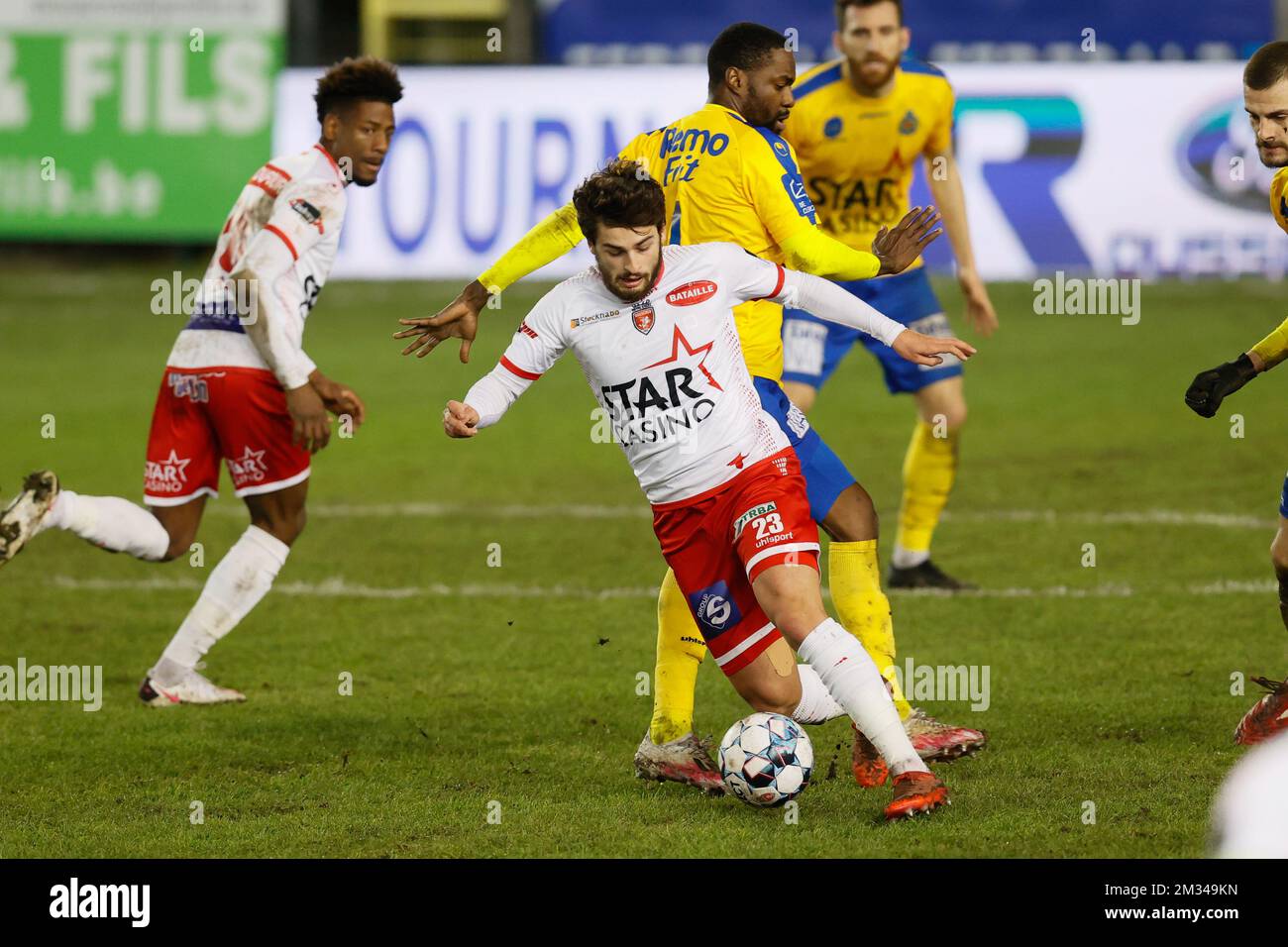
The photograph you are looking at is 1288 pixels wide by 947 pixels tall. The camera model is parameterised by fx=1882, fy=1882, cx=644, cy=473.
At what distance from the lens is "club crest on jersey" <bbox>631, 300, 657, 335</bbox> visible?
5.37 m

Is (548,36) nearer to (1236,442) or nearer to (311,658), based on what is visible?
(1236,442)

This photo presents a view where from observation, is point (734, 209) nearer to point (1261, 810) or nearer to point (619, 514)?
point (1261, 810)

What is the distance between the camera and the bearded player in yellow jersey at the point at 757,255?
5699 millimetres

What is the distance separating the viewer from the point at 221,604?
22.2 feet

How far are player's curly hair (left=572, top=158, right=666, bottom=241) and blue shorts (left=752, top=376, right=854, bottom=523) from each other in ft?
2.50

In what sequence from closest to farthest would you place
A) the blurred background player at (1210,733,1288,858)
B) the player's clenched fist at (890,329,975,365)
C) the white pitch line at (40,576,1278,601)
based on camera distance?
the blurred background player at (1210,733,1288,858)
the player's clenched fist at (890,329,975,365)
the white pitch line at (40,576,1278,601)

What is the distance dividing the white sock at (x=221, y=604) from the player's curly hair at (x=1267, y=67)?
12.0 feet

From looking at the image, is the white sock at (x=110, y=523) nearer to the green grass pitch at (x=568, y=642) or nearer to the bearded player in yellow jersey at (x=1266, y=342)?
the green grass pitch at (x=568, y=642)

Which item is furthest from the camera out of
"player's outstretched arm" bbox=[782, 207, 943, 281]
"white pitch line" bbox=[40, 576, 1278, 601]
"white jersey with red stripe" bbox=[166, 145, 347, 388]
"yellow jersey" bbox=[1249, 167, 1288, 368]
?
"white pitch line" bbox=[40, 576, 1278, 601]

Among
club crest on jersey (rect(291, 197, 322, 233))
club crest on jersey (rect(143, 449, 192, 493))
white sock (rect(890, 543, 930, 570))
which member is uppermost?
club crest on jersey (rect(291, 197, 322, 233))

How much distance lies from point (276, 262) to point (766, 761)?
254 centimetres

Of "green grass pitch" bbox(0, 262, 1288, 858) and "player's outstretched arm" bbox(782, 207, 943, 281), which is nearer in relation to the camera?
"green grass pitch" bbox(0, 262, 1288, 858)

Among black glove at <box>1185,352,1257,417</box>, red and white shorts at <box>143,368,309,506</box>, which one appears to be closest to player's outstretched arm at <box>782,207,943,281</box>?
black glove at <box>1185,352,1257,417</box>

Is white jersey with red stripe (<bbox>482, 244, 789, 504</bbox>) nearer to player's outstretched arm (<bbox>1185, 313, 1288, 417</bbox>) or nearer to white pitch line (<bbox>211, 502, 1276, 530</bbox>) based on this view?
player's outstretched arm (<bbox>1185, 313, 1288, 417</bbox>)
